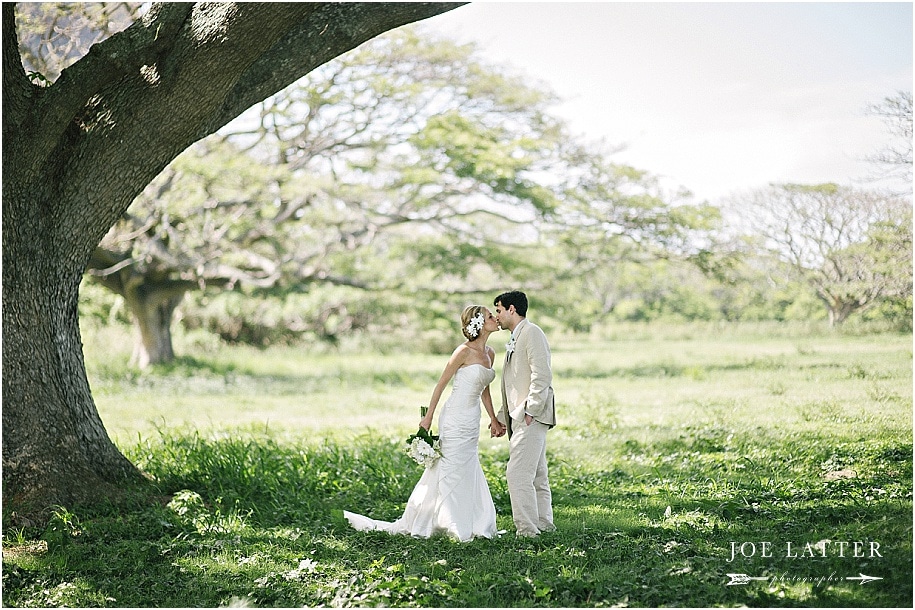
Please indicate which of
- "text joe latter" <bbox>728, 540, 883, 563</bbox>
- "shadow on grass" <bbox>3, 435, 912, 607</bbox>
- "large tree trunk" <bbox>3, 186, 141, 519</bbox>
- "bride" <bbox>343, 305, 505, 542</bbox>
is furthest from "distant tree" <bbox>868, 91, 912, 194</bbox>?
"large tree trunk" <bbox>3, 186, 141, 519</bbox>

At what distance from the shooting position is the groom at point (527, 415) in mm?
5770

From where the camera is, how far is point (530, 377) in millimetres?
5883

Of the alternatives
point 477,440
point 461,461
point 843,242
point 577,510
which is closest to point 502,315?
point 477,440

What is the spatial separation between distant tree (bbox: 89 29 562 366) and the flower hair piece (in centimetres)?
1096

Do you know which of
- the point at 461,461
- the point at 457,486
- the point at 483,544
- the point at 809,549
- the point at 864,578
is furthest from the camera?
the point at 461,461

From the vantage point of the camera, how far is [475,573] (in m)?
4.88

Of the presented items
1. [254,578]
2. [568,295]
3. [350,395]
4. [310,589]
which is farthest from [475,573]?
[568,295]

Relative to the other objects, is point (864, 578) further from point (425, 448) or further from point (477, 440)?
point (425, 448)

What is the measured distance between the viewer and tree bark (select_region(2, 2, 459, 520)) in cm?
577

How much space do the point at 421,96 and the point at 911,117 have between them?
397 inches

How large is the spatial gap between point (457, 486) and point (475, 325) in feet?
4.07

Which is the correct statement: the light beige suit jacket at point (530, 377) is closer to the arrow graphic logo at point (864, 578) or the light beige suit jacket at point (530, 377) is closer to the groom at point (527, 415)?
the groom at point (527, 415)

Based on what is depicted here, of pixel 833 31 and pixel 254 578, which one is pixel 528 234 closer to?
pixel 833 31

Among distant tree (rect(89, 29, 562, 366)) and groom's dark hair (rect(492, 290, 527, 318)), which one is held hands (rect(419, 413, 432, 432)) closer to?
groom's dark hair (rect(492, 290, 527, 318))
